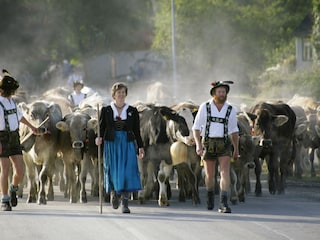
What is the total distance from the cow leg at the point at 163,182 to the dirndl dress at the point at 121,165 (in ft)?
4.47

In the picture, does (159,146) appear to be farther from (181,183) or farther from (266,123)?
(266,123)

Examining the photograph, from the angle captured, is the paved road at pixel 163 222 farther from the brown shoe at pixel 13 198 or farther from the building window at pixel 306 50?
the building window at pixel 306 50

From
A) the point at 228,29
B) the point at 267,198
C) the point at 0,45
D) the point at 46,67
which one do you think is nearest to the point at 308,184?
the point at 267,198

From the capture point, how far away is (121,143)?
16219 mm

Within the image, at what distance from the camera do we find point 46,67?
70.1m

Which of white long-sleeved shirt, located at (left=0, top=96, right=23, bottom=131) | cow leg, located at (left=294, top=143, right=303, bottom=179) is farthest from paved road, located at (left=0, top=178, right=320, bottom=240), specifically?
cow leg, located at (left=294, top=143, right=303, bottom=179)

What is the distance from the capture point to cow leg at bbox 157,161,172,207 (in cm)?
1748

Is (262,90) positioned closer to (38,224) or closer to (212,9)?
(212,9)

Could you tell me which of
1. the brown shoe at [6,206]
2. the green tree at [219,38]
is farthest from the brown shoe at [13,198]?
the green tree at [219,38]

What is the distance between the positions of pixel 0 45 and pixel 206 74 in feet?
47.0

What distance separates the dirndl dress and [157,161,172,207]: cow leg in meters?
1.36

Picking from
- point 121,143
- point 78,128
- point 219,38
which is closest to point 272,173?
point 78,128

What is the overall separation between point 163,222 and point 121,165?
5.67 feet

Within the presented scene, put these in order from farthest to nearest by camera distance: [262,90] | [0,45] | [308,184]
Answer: [0,45] < [262,90] < [308,184]
